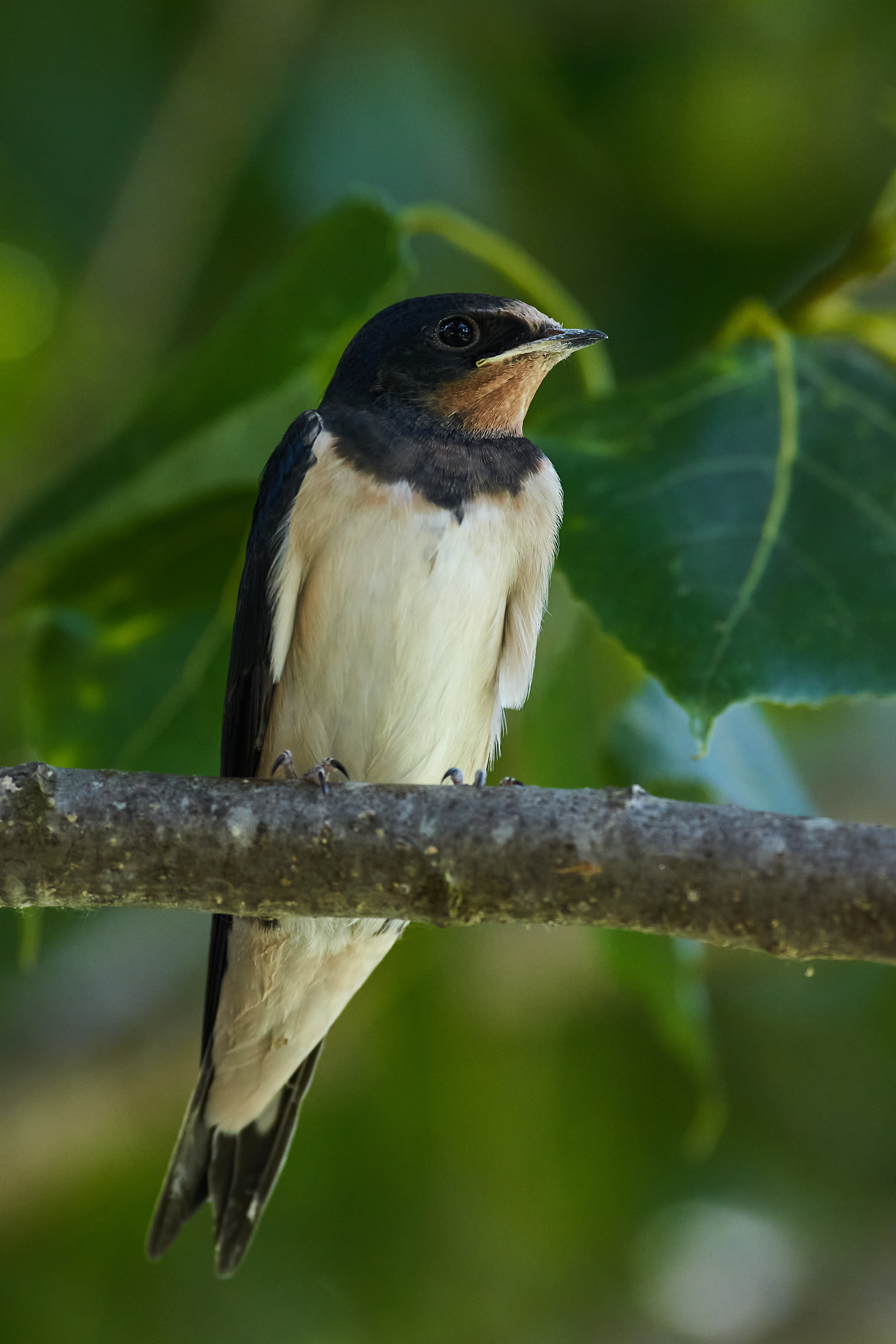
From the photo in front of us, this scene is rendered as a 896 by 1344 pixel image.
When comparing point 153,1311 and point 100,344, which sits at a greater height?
point 100,344

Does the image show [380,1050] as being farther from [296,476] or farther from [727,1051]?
[296,476]

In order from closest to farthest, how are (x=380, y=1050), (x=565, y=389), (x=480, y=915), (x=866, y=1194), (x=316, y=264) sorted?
(x=480, y=915)
(x=316, y=264)
(x=565, y=389)
(x=380, y=1050)
(x=866, y=1194)

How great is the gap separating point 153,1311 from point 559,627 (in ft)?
9.27

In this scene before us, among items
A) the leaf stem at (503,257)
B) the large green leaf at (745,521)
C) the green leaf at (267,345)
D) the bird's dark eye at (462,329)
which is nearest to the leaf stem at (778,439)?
the large green leaf at (745,521)

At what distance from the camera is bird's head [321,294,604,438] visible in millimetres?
2445

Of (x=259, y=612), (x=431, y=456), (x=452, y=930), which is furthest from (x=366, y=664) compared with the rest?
(x=452, y=930)

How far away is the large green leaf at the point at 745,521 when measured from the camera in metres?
1.99

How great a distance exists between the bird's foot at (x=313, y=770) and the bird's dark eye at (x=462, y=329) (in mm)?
786

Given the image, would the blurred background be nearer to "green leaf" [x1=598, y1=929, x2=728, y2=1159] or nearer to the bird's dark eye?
"green leaf" [x1=598, y1=929, x2=728, y2=1159]

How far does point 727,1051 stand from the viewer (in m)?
5.02

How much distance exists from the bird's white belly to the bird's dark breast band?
25 mm

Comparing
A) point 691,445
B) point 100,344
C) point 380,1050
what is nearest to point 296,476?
point 691,445

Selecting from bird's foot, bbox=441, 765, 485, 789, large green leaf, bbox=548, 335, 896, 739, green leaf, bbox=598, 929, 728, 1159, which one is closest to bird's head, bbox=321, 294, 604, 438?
large green leaf, bbox=548, 335, 896, 739

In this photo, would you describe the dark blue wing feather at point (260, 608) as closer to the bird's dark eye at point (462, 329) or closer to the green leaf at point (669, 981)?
the bird's dark eye at point (462, 329)
